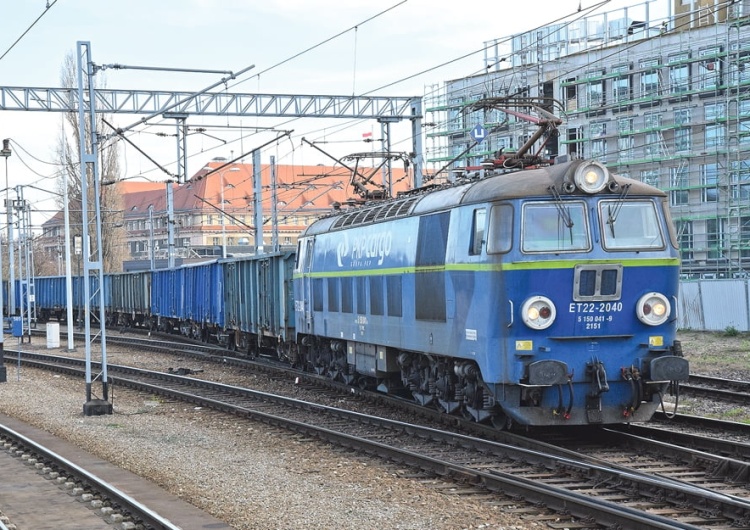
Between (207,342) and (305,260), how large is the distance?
1904cm

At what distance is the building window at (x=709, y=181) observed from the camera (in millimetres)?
48875

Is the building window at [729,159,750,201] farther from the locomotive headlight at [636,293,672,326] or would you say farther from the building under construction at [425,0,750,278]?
the locomotive headlight at [636,293,672,326]

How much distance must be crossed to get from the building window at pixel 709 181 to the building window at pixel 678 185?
2.93ft

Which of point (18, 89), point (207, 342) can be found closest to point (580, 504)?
point (18, 89)

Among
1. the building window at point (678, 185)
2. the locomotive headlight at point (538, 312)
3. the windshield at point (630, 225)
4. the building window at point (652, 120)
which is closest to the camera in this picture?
the locomotive headlight at point (538, 312)

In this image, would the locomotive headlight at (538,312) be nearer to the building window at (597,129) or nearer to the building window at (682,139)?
the building window at (682,139)

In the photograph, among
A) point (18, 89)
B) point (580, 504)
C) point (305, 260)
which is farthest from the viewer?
point (18, 89)

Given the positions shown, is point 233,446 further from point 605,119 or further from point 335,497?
point 605,119

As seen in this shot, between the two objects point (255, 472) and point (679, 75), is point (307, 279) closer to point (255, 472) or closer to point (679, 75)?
point (255, 472)

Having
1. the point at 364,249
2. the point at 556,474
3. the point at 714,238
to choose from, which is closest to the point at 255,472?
the point at 556,474

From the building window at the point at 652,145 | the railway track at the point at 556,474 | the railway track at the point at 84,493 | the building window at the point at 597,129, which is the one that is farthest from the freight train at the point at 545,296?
the building window at the point at 597,129

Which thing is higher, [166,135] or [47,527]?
[166,135]

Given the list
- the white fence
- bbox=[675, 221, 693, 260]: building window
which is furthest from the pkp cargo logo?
bbox=[675, 221, 693, 260]: building window

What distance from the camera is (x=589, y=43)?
192 feet
